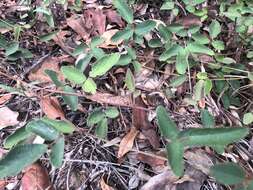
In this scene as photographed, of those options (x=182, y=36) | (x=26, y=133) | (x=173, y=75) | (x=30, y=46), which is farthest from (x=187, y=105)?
(x=30, y=46)

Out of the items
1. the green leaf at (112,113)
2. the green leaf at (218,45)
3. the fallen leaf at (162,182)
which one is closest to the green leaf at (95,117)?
the green leaf at (112,113)

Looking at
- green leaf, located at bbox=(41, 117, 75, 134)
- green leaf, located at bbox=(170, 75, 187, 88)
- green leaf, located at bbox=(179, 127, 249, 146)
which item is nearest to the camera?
green leaf, located at bbox=(179, 127, 249, 146)

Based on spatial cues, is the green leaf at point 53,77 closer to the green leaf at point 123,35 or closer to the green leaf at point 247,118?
the green leaf at point 123,35

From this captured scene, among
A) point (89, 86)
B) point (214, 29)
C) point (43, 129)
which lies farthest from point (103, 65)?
point (214, 29)

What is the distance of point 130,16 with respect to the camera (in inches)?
54.6

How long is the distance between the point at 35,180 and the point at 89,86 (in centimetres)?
31

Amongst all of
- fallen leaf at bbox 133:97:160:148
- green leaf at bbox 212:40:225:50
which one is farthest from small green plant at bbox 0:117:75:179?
green leaf at bbox 212:40:225:50

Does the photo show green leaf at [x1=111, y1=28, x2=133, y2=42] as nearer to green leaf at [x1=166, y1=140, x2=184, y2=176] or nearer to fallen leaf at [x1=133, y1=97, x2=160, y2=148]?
fallen leaf at [x1=133, y1=97, x2=160, y2=148]

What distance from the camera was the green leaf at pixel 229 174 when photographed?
971 millimetres

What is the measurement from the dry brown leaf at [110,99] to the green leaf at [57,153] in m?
0.29

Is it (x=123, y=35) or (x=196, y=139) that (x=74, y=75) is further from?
(x=196, y=139)

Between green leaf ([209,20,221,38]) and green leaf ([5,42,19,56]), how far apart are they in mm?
667

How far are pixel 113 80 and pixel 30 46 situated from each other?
1.21ft

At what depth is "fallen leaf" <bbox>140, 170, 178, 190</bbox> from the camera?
1.16 metres
